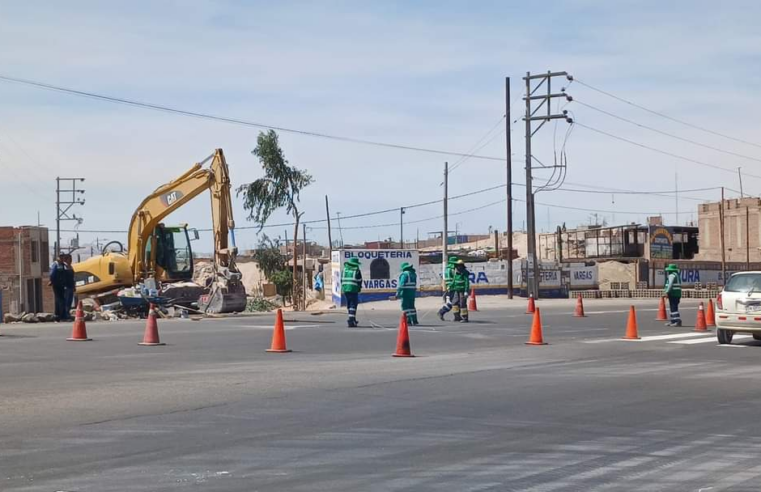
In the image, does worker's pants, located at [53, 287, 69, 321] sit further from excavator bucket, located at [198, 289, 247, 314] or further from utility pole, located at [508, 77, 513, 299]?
utility pole, located at [508, 77, 513, 299]

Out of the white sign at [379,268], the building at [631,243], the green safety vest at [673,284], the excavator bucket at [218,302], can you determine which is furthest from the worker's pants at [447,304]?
the building at [631,243]

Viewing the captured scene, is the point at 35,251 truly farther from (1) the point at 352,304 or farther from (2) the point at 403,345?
(2) the point at 403,345

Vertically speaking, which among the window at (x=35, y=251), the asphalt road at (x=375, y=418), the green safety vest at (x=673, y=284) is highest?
the window at (x=35, y=251)

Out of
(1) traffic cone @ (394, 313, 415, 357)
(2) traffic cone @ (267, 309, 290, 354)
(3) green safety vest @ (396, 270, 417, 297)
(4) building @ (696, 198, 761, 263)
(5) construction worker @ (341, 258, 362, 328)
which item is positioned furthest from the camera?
(4) building @ (696, 198, 761, 263)

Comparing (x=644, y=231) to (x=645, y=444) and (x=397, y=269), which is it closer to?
(x=397, y=269)

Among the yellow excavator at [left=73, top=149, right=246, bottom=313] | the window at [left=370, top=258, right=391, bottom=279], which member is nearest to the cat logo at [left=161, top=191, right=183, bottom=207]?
the yellow excavator at [left=73, top=149, right=246, bottom=313]

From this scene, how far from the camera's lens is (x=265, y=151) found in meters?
49.8

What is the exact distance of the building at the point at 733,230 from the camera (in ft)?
268

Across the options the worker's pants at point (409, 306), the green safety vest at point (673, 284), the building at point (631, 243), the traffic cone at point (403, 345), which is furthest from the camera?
the building at point (631, 243)

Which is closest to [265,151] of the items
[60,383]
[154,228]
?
[154,228]

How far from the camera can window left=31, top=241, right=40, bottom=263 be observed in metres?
56.2

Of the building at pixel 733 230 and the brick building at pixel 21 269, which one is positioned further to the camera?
the building at pixel 733 230

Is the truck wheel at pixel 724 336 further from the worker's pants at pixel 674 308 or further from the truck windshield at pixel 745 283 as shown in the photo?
the worker's pants at pixel 674 308

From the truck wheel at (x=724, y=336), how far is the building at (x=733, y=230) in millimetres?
62827
